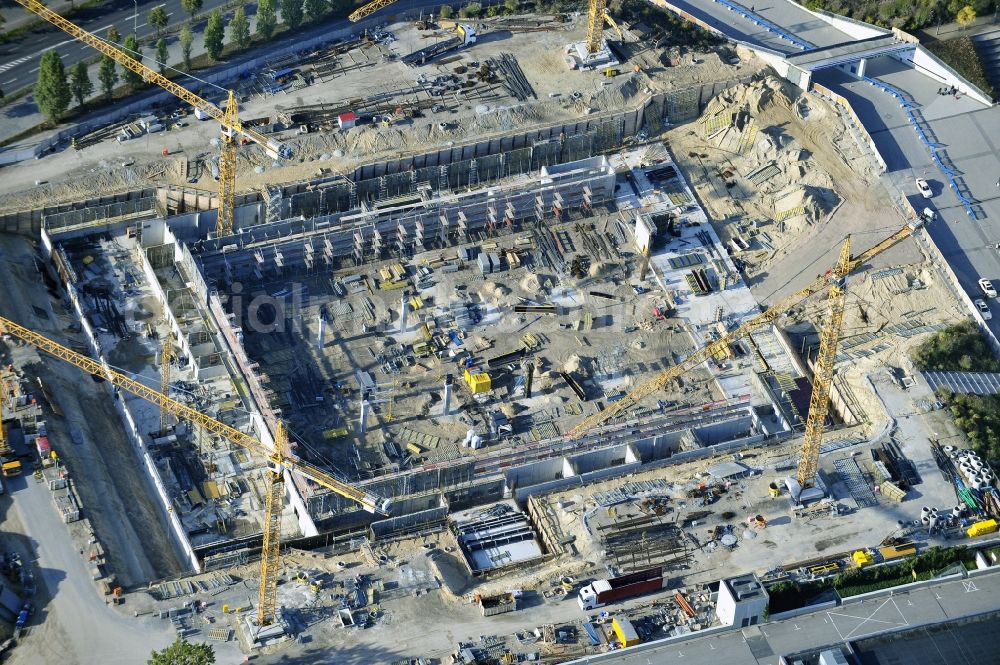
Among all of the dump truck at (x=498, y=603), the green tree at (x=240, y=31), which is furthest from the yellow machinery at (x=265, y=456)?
the green tree at (x=240, y=31)

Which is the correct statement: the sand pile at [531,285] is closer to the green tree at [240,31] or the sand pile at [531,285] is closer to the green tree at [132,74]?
the green tree at [240,31]

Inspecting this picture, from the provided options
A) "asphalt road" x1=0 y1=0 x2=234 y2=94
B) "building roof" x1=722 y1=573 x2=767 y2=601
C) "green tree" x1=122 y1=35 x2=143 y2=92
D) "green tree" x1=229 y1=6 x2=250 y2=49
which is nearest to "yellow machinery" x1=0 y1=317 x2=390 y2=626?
"building roof" x1=722 y1=573 x2=767 y2=601

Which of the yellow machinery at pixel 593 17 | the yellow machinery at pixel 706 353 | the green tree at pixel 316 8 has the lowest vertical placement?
the yellow machinery at pixel 706 353

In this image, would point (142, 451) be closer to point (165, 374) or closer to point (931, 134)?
point (165, 374)

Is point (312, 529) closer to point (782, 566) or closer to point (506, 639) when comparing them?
point (506, 639)

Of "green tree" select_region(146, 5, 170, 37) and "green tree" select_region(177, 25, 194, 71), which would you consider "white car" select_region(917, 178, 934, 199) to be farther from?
"green tree" select_region(146, 5, 170, 37)

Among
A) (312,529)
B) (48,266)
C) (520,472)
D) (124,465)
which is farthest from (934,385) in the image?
(48,266)
